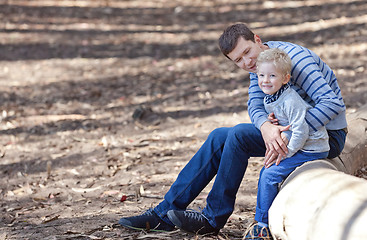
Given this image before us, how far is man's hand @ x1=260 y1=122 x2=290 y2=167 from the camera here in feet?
10.1

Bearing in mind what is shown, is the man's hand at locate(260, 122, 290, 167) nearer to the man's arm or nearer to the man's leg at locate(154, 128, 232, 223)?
the man's arm

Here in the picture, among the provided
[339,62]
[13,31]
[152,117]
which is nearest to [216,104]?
[152,117]

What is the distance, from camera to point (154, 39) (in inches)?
403

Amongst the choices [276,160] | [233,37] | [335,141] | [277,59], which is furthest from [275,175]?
[233,37]

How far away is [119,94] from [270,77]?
479 centimetres

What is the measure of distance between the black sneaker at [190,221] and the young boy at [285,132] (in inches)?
12.4

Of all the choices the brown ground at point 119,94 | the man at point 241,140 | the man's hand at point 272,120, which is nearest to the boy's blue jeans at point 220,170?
the man at point 241,140

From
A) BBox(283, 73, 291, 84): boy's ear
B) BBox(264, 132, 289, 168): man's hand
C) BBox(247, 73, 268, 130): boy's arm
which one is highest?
BBox(283, 73, 291, 84): boy's ear

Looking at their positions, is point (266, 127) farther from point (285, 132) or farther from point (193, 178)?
point (193, 178)

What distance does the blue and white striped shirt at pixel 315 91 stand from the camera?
3037mm

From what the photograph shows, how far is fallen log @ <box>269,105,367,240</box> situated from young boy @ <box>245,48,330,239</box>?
86mm

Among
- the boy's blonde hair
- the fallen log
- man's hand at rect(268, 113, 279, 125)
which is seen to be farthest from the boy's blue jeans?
the boy's blonde hair

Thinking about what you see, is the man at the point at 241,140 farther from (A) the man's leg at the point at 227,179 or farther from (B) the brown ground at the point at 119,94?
(B) the brown ground at the point at 119,94

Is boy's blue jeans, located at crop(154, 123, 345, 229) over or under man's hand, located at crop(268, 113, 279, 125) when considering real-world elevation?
under
